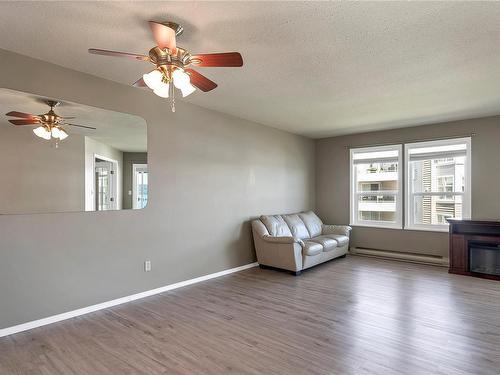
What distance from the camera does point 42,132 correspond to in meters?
2.95

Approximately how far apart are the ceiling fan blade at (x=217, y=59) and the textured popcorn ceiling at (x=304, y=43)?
Result: 29 centimetres

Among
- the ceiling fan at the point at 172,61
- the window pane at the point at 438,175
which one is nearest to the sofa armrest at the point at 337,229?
the window pane at the point at 438,175

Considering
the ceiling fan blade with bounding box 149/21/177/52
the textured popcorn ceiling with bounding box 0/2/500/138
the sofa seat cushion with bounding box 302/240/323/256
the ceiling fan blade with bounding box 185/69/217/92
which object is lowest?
the sofa seat cushion with bounding box 302/240/323/256

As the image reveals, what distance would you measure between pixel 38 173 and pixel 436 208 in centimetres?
609

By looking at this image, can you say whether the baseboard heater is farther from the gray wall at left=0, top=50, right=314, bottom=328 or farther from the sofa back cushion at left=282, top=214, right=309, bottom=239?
the gray wall at left=0, top=50, right=314, bottom=328

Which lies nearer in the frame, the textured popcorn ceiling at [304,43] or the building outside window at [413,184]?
the textured popcorn ceiling at [304,43]

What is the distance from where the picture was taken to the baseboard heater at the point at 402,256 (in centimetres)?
526

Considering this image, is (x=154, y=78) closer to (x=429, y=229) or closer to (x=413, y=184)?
(x=413, y=184)

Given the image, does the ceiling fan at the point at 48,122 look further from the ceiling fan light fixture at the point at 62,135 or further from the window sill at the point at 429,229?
the window sill at the point at 429,229

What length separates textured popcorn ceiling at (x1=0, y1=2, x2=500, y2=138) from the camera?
2068 millimetres

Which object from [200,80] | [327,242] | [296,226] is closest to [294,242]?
[327,242]

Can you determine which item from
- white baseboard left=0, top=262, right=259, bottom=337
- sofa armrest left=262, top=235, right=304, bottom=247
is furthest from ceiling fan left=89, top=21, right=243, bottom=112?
sofa armrest left=262, top=235, right=304, bottom=247

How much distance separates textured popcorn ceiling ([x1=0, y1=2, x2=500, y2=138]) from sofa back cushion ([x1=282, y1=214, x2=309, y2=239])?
7.59 ft

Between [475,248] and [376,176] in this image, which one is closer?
[475,248]
